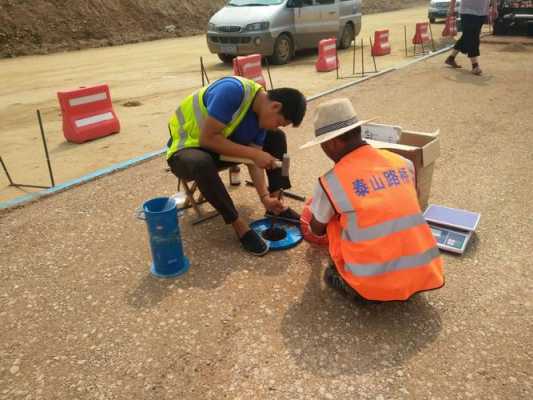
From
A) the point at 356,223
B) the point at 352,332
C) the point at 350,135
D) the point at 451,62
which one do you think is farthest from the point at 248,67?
the point at 352,332

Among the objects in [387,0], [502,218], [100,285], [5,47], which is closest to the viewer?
[100,285]

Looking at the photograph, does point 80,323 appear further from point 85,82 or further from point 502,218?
point 85,82

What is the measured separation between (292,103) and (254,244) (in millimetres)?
1051

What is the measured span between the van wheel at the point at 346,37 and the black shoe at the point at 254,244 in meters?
11.3

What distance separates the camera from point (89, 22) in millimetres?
18062

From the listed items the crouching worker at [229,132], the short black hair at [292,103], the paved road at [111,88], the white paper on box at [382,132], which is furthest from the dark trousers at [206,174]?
the paved road at [111,88]

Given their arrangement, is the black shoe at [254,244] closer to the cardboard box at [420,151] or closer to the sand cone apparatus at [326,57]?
the cardboard box at [420,151]

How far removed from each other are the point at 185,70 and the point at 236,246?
8643 mm

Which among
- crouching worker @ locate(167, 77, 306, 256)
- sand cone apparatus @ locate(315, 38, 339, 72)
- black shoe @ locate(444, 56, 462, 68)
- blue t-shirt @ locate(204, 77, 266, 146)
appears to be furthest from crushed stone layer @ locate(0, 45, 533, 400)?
sand cone apparatus @ locate(315, 38, 339, 72)

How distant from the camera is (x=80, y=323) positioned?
8.72ft

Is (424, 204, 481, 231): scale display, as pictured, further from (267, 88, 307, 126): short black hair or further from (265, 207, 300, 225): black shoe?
(267, 88, 307, 126): short black hair

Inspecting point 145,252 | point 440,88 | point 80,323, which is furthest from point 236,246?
point 440,88

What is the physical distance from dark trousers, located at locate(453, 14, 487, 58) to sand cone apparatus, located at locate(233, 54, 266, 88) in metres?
4.06

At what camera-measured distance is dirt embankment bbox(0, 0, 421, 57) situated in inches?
615
